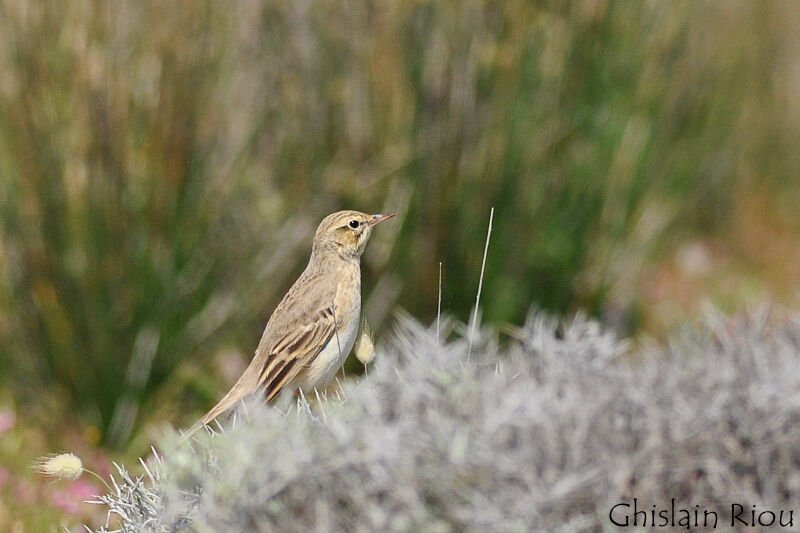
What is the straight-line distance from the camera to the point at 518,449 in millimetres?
2320

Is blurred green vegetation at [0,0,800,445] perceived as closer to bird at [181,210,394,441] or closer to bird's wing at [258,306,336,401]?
bird at [181,210,394,441]

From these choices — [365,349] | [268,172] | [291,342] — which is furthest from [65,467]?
[268,172]

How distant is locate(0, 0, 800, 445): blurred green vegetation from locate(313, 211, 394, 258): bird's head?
1.45 meters

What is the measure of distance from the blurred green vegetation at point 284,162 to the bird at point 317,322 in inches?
57.7

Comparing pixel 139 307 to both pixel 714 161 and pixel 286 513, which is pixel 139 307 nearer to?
pixel 286 513

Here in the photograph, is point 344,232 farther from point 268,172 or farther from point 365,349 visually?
point 268,172

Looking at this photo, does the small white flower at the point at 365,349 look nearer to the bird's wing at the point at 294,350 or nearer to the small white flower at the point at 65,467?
the small white flower at the point at 65,467

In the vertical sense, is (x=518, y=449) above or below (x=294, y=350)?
above

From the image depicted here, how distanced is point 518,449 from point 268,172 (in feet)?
13.7

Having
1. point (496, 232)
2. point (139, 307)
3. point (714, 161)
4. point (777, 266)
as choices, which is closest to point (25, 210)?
point (139, 307)

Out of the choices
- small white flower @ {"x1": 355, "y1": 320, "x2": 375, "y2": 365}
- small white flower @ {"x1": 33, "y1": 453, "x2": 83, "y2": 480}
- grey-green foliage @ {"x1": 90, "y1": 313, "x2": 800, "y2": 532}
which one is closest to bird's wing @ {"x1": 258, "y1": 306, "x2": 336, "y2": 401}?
small white flower @ {"x1": 355, "y1": 320, "x2": 375, "y2": 365}

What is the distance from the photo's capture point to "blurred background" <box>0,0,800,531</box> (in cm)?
547

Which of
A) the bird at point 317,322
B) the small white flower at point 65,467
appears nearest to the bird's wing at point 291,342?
the bird at point 317,322

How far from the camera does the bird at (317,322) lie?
4.36 meters
